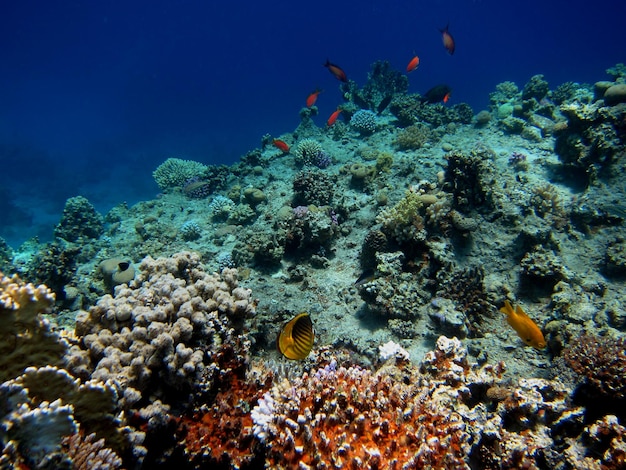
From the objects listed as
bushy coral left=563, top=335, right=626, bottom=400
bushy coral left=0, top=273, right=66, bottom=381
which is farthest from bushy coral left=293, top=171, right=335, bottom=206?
bushy coral left=0, top=273, right=66, bottom=381

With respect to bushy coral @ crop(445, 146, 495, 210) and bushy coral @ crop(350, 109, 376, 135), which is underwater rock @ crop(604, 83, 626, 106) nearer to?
bushy coral @ crop(445, 146, 495, 210)

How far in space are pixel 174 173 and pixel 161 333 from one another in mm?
13633

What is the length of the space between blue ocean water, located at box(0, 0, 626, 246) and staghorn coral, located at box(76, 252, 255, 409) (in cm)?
3030

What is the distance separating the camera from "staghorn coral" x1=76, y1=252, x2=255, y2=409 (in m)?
3.04

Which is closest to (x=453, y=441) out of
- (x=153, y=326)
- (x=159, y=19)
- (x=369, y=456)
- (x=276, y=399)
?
(x=369, y=456)

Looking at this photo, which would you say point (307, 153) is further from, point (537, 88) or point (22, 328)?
point (537, 88)

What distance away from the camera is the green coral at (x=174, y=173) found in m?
15.1

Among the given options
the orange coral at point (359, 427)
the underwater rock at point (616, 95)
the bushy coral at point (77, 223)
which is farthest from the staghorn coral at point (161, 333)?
the underwater rock at point (616, 95)

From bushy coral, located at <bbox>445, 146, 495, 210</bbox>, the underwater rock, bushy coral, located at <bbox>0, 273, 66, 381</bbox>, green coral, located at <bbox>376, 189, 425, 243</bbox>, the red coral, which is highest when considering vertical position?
the underwater rock

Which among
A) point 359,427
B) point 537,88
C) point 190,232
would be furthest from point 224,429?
point 537,88

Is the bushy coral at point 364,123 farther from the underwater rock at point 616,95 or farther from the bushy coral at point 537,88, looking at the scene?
the underwater rock at point 616,95

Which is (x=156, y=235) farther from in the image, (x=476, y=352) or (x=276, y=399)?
(x=476, y=352)

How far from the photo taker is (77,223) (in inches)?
514

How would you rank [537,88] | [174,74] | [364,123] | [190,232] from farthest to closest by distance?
[174,74], [364,123], [537,88], [190,232]
